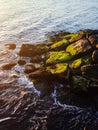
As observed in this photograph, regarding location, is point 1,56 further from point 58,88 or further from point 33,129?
point 33,129

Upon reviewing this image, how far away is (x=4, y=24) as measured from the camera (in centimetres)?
3906

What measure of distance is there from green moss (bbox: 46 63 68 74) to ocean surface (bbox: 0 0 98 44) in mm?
9279

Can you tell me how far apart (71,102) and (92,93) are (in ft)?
6.51

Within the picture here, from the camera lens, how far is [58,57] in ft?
74.8

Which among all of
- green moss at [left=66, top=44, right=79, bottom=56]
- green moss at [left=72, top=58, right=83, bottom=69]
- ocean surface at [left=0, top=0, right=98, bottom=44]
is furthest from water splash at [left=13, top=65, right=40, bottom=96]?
ocean surface at [left=0, top=0, right=98, bottom=44]

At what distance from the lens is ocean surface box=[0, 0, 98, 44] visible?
33.3 meters

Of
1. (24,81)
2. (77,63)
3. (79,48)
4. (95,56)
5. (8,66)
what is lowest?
(24,81)

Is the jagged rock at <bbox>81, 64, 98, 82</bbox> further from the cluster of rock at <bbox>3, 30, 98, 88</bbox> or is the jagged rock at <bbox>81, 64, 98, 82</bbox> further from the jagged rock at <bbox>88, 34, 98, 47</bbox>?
the jagged rock at <bbox>88, 34, 98, 47</bbox>

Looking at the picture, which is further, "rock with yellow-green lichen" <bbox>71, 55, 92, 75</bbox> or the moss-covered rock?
the moss-covered rock

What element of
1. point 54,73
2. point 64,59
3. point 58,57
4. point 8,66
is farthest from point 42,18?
point 54,73

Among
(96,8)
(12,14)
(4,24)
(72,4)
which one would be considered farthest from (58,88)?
(72,4)

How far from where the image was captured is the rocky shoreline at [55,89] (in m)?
15.7

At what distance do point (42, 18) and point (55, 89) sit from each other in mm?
25916

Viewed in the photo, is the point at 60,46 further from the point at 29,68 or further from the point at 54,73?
the point at 54,73
